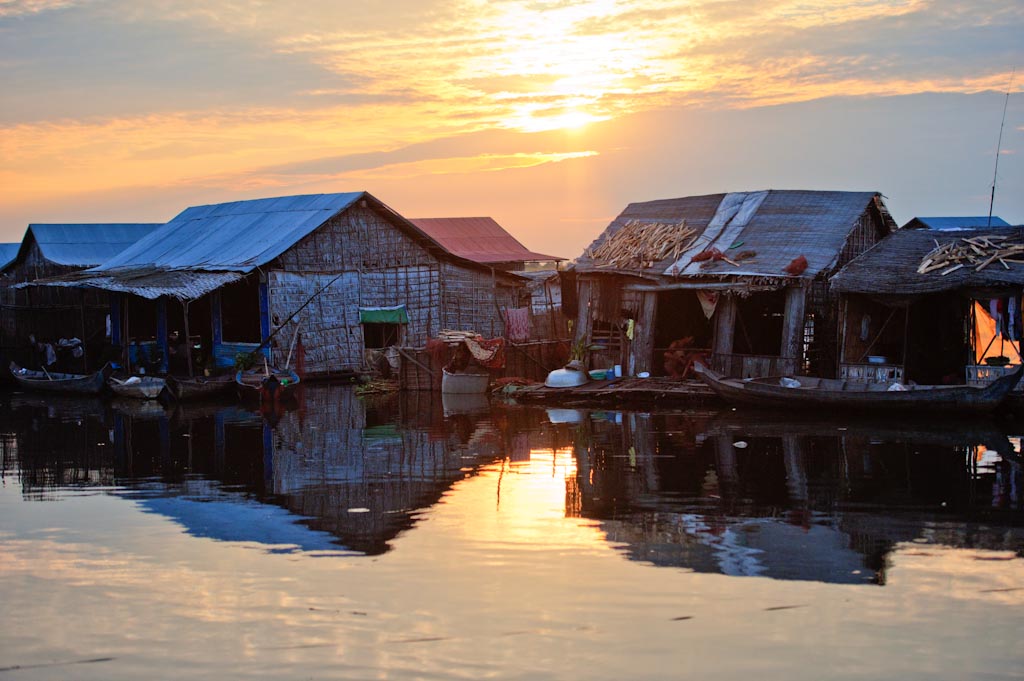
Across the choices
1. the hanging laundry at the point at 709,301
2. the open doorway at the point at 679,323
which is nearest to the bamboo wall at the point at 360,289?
the open doorway at the point at 679,323

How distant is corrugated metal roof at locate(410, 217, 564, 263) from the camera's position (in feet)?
151

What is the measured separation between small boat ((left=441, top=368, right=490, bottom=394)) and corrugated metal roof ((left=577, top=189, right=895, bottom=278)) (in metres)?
3.08

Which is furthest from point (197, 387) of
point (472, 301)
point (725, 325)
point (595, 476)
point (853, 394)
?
point (853, 394)

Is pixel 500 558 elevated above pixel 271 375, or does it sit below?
below

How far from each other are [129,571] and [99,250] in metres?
28.9

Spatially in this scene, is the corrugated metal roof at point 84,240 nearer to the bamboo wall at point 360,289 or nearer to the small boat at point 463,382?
the bamboo wall at point 360,289

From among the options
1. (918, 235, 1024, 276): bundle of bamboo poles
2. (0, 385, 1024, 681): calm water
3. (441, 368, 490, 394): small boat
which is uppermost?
(918, 235, 1024, 276): bundle of bamboo poles

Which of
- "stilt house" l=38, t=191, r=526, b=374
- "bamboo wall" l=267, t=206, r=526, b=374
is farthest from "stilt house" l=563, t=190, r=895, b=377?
"stilt house" l=38, t=191, r=526, b=374

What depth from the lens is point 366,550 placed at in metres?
9.33

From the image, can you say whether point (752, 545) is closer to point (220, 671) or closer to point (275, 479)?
point (220, 671)

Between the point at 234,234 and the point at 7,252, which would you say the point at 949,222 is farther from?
the point at 7,252

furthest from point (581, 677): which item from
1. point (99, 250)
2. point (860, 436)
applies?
point (99, 250)

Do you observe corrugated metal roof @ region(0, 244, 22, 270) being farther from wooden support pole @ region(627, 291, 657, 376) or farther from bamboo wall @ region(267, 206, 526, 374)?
wooden support pole @ region(627, 291, 657, 376)

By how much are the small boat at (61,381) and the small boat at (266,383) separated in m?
3.13
